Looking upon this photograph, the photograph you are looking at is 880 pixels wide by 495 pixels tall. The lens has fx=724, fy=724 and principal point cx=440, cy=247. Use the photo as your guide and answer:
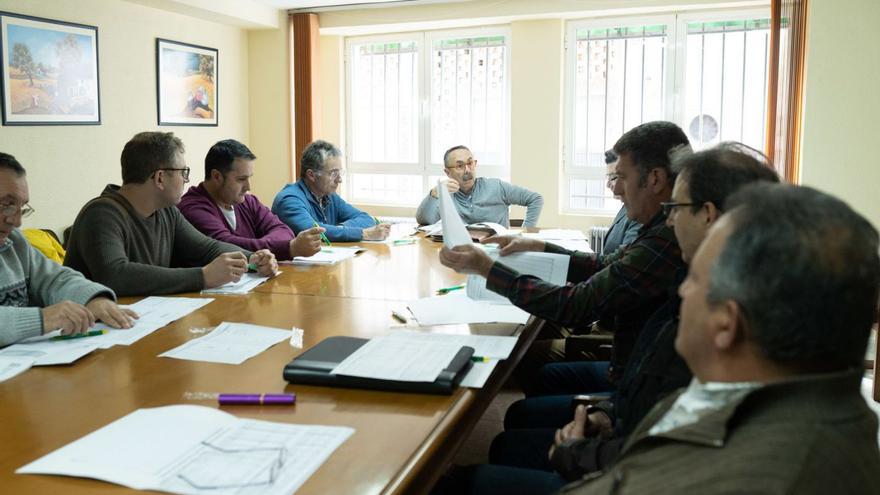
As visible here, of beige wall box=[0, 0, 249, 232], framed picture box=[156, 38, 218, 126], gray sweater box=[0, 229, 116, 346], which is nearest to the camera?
gray sweater box=[0, 229, 116, 346]

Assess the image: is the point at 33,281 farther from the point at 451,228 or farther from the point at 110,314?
the point at 451,228

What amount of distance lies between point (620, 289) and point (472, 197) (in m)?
3.05

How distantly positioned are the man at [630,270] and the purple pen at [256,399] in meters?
0.68

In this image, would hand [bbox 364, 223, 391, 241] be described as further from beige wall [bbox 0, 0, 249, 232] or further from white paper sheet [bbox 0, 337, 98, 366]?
beige wall [bbox 0, 0, 249, 232]

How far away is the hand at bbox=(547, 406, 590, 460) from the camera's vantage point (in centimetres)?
156

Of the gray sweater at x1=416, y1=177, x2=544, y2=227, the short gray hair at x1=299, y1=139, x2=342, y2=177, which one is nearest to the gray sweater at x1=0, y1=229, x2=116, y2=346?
the short gray hair at x1=299, y1=139, x2=342, y2=177

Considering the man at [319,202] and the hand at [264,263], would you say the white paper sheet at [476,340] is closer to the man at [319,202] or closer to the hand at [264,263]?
the hand at [264,263]

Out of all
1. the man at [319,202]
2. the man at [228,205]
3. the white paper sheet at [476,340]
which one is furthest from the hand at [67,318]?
the man at [319,202]

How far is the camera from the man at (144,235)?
2.44 meters

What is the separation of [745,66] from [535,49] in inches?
66.5

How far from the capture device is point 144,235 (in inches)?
104

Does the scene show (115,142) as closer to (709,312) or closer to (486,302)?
(486,302)

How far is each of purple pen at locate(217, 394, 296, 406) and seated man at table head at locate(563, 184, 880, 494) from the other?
31.2 inches

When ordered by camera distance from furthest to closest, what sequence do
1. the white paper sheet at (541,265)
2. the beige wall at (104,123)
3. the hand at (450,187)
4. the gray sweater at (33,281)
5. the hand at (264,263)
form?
the beige wall at (104,123) → the hand at (450,187) → the hand at (264,263) → the white paper sheet at (541,265) → the gray sweater at (33,281)
